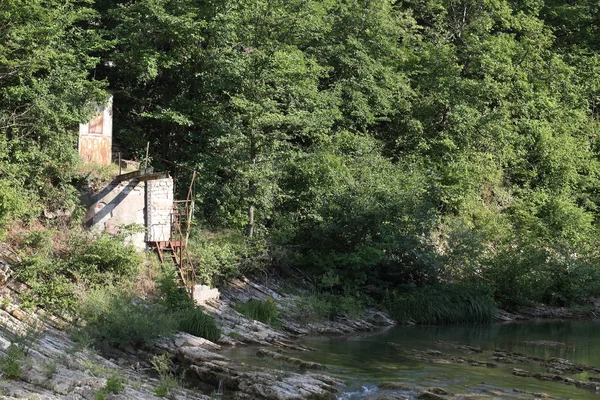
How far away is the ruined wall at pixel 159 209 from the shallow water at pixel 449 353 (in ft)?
20.5

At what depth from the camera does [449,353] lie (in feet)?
71.9

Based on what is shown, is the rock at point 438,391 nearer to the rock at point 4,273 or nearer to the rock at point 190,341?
the rock at point 190,341

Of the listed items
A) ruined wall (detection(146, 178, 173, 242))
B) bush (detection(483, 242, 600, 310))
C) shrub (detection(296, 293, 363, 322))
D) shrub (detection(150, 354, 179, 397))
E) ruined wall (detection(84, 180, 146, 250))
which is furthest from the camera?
bush (detection(483, 242, 600, 310))

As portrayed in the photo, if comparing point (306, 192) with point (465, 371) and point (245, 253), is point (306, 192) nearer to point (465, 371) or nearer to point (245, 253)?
point (245, 253)

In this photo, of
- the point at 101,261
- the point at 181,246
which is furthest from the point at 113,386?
the point at 181,246

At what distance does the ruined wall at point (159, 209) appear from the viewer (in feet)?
84.5

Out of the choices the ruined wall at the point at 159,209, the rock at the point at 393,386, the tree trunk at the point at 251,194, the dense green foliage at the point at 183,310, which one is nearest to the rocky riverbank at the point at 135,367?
the dense green foliage at the point at 183,310

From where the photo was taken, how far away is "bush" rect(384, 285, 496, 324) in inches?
1130

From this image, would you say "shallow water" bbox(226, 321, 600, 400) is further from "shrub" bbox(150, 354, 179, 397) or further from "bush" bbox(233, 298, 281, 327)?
"shrub" bbox(150, 354, 179, 397)

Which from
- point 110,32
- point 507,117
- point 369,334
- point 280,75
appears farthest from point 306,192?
point 507,117

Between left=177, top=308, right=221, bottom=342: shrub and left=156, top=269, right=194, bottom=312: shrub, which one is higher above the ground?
left=156, top=269, right=194, bottom=312: shrub

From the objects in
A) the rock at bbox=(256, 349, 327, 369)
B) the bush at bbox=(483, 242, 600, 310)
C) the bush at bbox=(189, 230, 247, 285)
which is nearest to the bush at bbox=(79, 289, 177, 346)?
the rock at bbox=(256, 349, 327, 369)

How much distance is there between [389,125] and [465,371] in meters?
22.9

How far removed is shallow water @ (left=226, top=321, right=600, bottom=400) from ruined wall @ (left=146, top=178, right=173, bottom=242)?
20.5 feet
